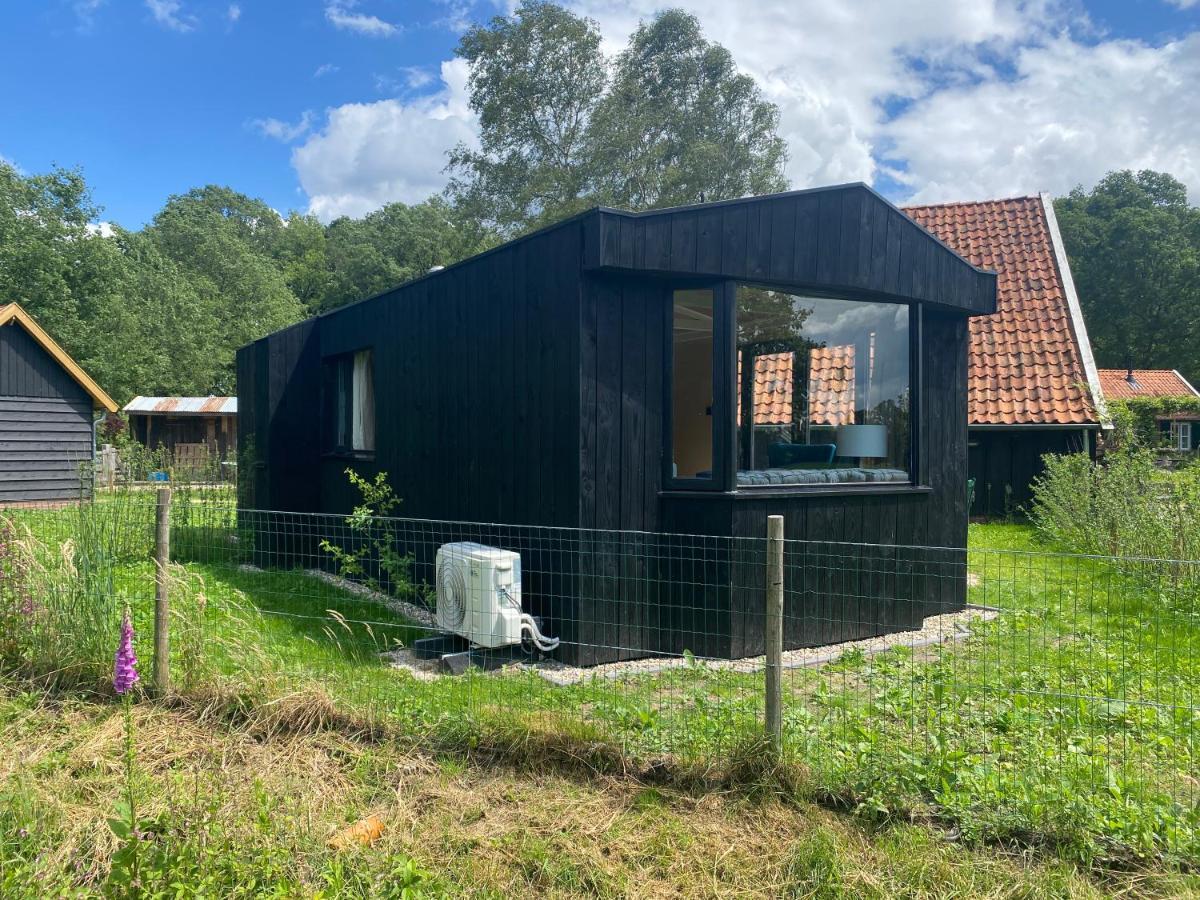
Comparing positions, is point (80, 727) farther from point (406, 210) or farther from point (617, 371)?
point (406, 210)

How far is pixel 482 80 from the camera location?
31344mm

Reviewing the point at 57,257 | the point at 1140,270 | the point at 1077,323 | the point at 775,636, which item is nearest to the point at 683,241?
the point at 775,636

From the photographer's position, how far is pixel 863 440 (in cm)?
673

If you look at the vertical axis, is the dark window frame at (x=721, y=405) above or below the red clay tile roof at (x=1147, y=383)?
below

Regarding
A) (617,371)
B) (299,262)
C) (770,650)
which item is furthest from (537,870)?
(299,262)

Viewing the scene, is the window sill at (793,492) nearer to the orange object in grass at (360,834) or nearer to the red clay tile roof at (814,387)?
the red clay tile roof at (814,387)

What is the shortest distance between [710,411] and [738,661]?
5.69ft

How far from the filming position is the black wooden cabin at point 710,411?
18.8 ft

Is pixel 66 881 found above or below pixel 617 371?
below

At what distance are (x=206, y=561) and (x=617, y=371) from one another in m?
5.36

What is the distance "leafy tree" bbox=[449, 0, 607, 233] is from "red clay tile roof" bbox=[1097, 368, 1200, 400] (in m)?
21.7


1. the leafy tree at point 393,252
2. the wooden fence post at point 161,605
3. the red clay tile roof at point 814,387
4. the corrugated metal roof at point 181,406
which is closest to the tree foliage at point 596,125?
the leafy tree at point 393,252

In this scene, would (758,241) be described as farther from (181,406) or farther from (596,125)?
(181,406)

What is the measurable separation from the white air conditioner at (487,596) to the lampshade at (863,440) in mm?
2757
